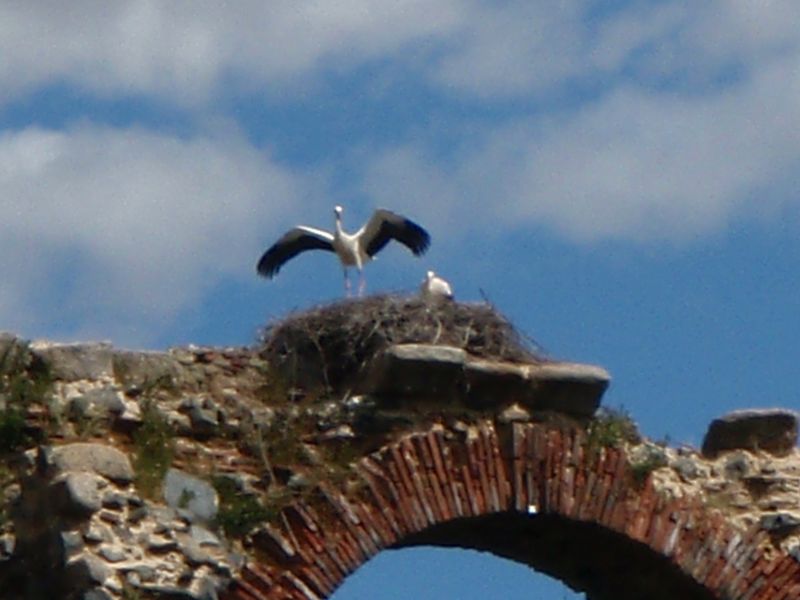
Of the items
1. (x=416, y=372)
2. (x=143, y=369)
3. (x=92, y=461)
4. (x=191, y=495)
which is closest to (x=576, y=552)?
(x=416, y=372)

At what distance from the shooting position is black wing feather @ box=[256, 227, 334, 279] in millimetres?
12883

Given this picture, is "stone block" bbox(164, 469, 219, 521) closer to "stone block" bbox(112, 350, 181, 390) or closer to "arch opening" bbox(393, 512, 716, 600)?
"stone block" bbox(112, 350, 181, 390)

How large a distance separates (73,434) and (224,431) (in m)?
0.60

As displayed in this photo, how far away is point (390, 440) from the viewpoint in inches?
432

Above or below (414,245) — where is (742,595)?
below

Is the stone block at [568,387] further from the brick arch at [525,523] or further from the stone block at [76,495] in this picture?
the stone block at [76,495]

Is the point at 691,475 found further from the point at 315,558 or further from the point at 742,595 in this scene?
the point at 315,558

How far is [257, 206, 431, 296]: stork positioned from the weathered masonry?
5.15 ft

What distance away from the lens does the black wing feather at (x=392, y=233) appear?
1260 centimetres

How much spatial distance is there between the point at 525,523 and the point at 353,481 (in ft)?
2.71

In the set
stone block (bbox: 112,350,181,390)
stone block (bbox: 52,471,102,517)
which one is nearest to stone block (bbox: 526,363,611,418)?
stone block (bbox: 112,350,181,390)

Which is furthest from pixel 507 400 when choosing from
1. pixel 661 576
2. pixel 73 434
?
pixel 73 434

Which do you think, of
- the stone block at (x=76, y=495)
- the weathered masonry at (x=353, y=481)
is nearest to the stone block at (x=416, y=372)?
the weathered masonry at (x=353, y=481)

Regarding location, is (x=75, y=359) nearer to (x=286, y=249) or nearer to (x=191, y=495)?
(x=191, y=495)
